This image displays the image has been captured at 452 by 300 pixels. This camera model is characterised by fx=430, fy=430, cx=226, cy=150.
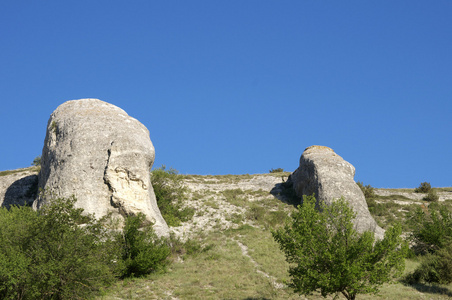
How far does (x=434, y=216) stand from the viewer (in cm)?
2666

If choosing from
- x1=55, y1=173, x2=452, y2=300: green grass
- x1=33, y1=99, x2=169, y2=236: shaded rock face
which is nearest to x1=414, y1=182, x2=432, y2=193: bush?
x1=55, y1=173, x2=452, y2=300: green grass

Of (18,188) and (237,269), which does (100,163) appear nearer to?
(237,269)

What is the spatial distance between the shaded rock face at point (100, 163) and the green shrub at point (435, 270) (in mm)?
14344

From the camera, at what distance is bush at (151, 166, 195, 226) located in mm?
33656

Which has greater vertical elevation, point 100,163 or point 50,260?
point 100,163

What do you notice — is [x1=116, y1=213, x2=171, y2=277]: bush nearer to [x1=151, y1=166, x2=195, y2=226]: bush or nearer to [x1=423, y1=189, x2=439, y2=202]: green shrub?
[x1=151, y1=166, x2=195, y2=226]: bush

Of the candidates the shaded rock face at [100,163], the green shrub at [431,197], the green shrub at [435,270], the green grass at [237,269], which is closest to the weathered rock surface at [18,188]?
the shaded rock face at [100,163]

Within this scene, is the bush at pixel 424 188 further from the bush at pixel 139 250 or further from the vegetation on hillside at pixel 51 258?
the vegetation on hillside at pixel 51 258

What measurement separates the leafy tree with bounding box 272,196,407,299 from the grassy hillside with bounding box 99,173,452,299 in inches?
75.0

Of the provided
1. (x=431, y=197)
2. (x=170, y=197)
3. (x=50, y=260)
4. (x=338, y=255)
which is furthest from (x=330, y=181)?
(x=50, y=260)

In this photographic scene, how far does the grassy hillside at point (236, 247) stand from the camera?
20.3 metres

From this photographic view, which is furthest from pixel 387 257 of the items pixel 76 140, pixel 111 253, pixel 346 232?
pixel 76 140

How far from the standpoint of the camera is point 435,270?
21.3 metres

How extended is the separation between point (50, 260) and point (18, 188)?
73.0 ft
